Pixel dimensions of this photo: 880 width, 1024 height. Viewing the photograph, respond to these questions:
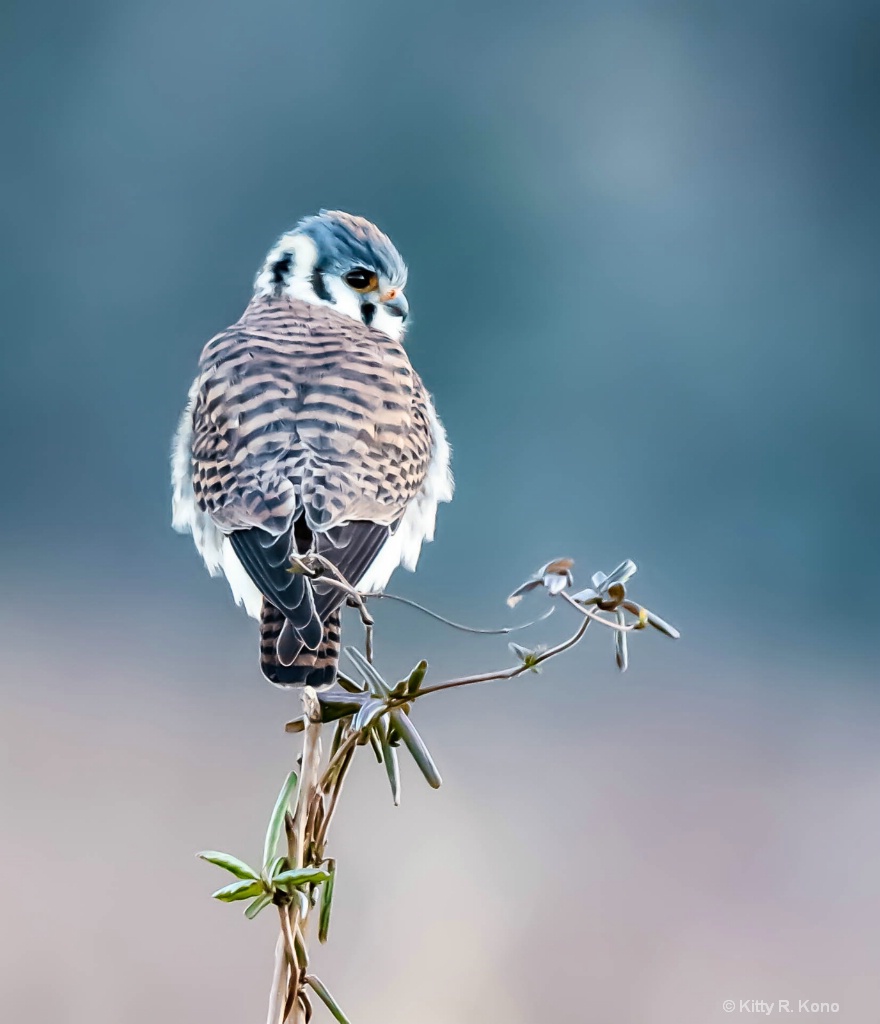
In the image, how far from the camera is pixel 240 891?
76 cm

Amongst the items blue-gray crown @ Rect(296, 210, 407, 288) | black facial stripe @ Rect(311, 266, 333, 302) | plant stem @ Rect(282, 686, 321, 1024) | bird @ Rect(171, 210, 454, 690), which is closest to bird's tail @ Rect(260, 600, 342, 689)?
bird @ Rect(171, 210, 454, 690)

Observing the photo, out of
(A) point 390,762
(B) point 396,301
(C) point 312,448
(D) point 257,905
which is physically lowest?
(D) point 257,905

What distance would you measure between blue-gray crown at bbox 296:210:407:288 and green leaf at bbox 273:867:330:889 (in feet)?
3.15

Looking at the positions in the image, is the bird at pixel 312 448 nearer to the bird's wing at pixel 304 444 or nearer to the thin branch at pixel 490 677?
the bird's wing at pixel 304 444

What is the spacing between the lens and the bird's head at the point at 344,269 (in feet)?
5.16

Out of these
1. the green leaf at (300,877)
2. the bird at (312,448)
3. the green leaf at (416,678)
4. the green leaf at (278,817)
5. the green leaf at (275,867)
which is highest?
the bird at (312,448)

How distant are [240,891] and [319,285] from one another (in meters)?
1.15

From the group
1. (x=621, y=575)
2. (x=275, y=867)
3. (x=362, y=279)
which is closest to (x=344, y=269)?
(x=362, y=279)

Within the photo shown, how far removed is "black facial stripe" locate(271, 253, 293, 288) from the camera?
5.92 feet

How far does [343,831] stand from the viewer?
251 cm

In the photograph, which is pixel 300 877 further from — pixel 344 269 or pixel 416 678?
pixel 344 269

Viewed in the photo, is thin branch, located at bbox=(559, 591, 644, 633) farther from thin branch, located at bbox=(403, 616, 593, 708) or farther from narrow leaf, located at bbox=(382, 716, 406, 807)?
narrow leaf, located at bbox=(382, 716, 406, 807)

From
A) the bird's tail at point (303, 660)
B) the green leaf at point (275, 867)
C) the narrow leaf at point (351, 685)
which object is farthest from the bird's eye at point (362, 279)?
the green leaf at point (275, 867)

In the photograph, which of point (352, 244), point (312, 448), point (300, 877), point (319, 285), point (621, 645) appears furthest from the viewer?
point (319, 285)
